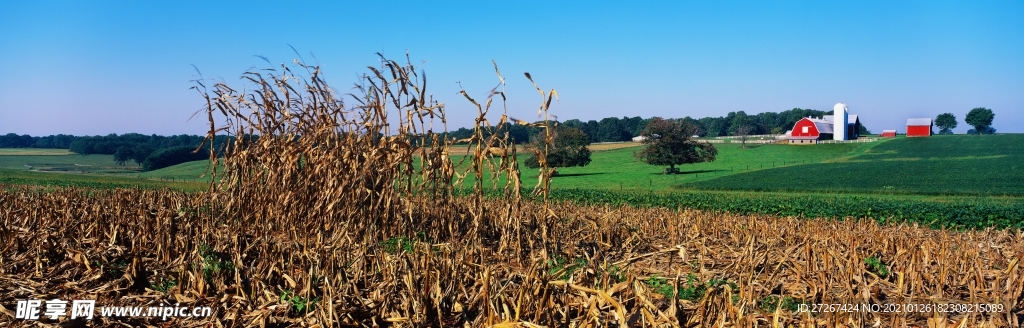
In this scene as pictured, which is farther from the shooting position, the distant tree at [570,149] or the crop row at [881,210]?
the distant tree at [570,149]

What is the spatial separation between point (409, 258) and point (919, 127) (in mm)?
102803

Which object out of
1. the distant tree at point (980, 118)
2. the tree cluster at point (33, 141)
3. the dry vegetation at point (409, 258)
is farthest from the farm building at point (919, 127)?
the tree cluster at point (33, 141)

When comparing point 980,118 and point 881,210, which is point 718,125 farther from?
point 881,210

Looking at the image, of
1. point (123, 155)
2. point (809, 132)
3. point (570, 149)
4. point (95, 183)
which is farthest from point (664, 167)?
point (123, 155)

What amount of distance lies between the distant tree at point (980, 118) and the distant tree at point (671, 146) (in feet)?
331

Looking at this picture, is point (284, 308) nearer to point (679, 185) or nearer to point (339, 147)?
point (339, 147)

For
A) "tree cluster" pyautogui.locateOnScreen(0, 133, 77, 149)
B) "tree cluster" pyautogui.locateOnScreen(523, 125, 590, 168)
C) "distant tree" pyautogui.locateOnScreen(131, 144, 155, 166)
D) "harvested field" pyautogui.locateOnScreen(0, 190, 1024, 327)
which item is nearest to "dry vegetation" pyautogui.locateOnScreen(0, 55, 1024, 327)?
"harvested field" pyautogui.locateOnScreen(0, 190, 1024, 327)

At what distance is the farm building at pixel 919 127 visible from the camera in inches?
3605

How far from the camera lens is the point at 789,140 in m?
84.1

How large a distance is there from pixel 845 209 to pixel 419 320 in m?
21.3

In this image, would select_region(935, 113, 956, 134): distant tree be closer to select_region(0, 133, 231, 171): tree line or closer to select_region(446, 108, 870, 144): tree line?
select_region(446, 108, 870, 144): tree line

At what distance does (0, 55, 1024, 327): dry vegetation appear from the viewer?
16.7ft

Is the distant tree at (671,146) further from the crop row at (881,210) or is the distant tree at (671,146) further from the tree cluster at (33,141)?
the tree cluster at (33,141)

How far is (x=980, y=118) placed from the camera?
125 metres
